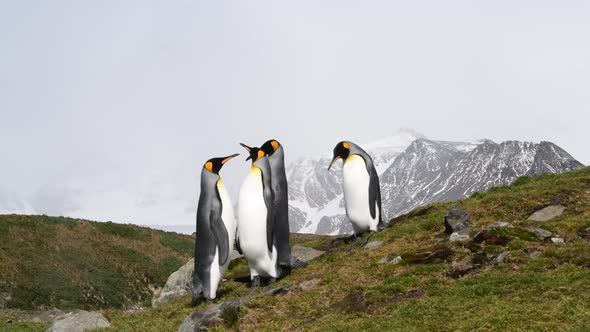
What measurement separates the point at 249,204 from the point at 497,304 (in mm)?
7711

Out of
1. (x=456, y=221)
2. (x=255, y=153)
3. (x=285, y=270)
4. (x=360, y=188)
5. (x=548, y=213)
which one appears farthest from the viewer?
(x=360, y=188)

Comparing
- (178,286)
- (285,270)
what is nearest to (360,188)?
(285,270)

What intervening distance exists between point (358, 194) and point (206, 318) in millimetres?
8501

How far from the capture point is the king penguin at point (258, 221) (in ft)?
53.4

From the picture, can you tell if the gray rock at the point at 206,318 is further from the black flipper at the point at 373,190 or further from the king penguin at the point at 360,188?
the black flipper at the point at 373,190

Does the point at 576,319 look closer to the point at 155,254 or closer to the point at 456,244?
the point at 456,244

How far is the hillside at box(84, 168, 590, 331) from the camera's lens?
1037 centimetres

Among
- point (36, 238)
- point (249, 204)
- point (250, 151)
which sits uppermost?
point (250, 151)

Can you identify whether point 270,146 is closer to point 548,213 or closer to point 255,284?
point 255,284

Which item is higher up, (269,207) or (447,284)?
(269,207)

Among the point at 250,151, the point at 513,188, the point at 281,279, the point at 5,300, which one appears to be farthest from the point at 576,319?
the point at 5,300

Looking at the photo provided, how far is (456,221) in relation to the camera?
16938 millimetres

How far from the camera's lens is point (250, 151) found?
16.9 metres

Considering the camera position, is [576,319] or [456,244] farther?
[456,244]
